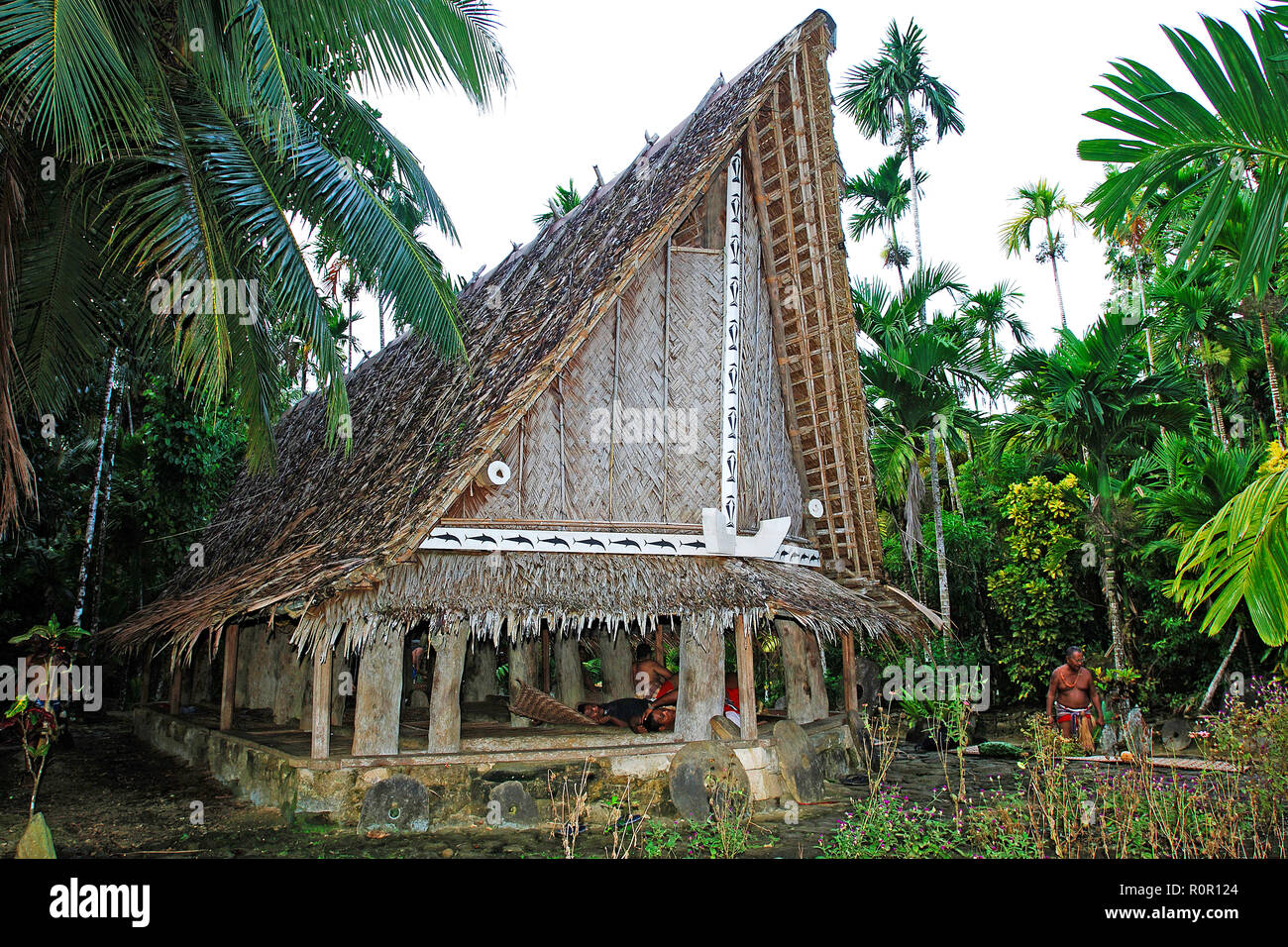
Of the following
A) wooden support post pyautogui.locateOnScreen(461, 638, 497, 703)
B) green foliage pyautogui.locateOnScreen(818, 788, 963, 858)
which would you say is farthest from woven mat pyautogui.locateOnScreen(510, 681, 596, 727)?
wooden support post pyautogui.locateOnScreen(461, 638, 497, 703)

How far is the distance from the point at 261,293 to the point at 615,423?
3.64m

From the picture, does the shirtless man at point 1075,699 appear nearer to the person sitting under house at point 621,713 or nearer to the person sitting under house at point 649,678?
the person sitting under house at point 649,678

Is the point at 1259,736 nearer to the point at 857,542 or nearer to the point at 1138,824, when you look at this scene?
the point at 1138,824

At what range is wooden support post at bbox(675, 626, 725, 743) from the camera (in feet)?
27.4

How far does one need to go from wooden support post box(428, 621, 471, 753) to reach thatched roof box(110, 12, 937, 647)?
895 mm

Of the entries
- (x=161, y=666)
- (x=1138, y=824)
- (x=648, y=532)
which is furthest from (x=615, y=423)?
(x=161, y=666)

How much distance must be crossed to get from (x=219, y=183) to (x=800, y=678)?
8003 mm

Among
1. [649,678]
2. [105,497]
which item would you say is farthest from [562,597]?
[105,497]

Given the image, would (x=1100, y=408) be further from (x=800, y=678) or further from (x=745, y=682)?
(x=745, y=682)

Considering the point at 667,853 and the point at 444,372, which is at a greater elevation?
the point at 444,372

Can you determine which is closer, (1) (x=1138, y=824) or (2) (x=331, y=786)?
(1) (x=1138, y=824)

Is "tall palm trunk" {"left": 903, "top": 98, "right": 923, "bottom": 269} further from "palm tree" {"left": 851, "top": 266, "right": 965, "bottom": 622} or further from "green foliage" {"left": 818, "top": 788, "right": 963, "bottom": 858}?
"green foliage" {"left": 818, "top": 788, "right": 963, "bottom": 858}

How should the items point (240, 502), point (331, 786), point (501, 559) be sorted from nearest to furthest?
point (331, 786) → point (501, 559) → point (240, 502)

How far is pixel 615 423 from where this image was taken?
8898 mm
